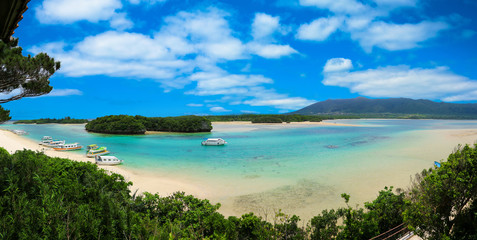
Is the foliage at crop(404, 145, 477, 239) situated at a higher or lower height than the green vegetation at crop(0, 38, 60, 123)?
lower

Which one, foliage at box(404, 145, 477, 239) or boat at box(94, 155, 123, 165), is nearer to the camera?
foliage at box(404, 145, 477, 239)

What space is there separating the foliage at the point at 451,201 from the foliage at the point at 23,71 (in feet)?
48.2

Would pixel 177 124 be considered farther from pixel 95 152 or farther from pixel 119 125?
pixel 95 152

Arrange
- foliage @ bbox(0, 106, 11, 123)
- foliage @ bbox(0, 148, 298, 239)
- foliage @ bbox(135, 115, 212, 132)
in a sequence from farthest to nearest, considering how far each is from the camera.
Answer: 1. foliage @ bbox(135, 115, 212, 132)
2. foliage @ bbox(0, 106, 11, 123)
3. foliage @ bbox(0, 148, 298, 239)

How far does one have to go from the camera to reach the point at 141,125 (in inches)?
2194

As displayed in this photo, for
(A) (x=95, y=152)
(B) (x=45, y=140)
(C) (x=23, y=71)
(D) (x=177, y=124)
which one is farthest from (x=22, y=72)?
(D) (x=177, y=124)

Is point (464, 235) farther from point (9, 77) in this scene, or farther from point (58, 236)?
point (9, 77)

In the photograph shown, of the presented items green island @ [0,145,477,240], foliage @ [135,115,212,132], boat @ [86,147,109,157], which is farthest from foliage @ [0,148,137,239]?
foliage @ [135,115,212,132]

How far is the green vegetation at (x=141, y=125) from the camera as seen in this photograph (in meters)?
55.2

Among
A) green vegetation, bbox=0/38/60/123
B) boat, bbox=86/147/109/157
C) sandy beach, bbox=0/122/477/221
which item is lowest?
sandy beach, bbox=0/122/477/221

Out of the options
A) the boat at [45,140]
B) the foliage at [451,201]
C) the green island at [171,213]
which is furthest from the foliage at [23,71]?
the boat at [45,140]

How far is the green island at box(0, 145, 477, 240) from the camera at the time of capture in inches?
171

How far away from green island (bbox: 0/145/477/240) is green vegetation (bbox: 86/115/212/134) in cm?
4892

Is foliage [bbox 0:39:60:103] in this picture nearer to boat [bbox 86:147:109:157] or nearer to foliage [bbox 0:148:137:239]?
foliage [bbox 0:148:137:239]
